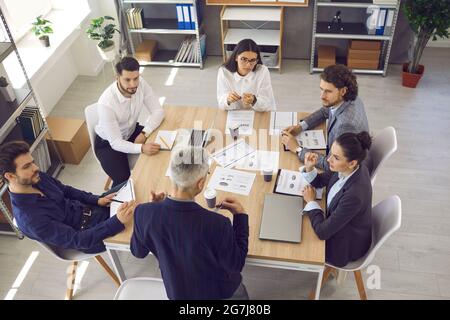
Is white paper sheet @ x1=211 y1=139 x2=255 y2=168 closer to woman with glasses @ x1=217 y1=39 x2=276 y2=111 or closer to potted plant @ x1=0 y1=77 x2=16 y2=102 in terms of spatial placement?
woman with glasses @ x1=217 y1=39 x2=276 y2=111

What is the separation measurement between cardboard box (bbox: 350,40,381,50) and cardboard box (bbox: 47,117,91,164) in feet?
9.77

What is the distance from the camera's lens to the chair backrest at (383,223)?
2186 mm

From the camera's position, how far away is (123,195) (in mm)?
2551

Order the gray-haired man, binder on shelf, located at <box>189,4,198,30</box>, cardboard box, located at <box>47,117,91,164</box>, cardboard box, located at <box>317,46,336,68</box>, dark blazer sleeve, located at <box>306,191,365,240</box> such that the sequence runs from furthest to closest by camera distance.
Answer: cardboard box, located at <box>317,46,336,68</box> → binder on shelf, located at <box>189,4,198,30</box> → cardboard box, located at <box>47,117,91,164</box> → dark blazer sleeve, located at <box>306,191,365,240</box> → the gray-haired man

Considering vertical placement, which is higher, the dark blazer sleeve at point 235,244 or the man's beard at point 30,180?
the man's beard at point 30,180

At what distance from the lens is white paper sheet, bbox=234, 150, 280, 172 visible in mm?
2682

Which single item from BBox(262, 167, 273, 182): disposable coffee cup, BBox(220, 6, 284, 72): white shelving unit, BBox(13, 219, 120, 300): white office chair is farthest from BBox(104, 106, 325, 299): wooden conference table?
BBox(220, 6, 284, 72): white shelving unit

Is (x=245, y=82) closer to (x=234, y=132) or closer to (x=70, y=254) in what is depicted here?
(x=234, y=132)

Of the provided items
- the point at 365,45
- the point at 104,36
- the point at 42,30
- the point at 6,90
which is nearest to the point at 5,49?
the point at 6,90

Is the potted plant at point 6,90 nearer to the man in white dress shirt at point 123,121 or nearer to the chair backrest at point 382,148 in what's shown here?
the man in white dress shirt at point 123,121

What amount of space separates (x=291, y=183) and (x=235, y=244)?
0.69 meters

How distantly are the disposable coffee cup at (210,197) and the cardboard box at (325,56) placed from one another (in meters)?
2.96

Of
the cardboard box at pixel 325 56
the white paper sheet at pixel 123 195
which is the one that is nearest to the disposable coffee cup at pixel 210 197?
the white paper sheet at pixel 123 195

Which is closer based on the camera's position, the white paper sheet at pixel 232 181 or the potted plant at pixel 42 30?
the white paper sheet at pixel 232 181
